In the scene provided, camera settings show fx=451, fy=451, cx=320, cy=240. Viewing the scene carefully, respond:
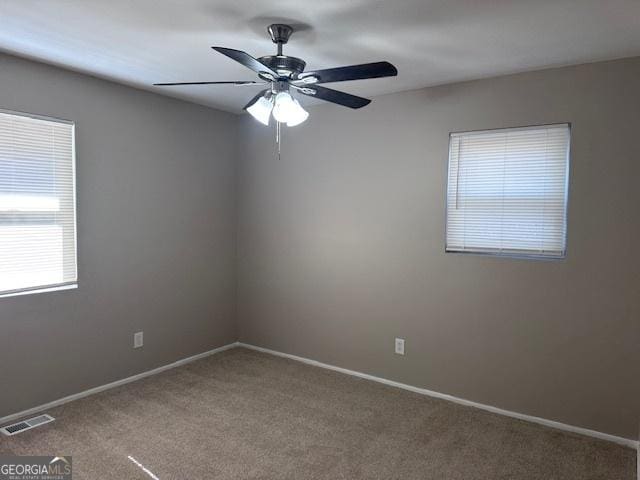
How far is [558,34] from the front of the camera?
2.38 metres

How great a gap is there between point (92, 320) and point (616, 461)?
11.8 ft

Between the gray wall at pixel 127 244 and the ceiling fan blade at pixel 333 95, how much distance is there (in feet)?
5.95

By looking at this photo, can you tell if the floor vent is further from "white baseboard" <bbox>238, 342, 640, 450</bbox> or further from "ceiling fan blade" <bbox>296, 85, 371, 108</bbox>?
"ceiling fan blade" <bbox>296, 85, 371, 108</bbox>

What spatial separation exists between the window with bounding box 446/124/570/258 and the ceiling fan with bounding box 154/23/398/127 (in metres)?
1.20

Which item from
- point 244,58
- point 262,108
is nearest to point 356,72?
point 244,58

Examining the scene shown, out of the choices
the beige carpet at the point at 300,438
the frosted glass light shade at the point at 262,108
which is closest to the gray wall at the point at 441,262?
the beige carpet at the point at 300,438

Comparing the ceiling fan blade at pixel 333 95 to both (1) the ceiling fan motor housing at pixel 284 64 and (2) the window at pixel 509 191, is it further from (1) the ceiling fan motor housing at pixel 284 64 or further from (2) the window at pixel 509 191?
(2) the window at pixel 509 191

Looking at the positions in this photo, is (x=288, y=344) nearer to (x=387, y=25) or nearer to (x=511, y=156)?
(x=511, y=156)

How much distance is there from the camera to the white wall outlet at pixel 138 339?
3.70 meters

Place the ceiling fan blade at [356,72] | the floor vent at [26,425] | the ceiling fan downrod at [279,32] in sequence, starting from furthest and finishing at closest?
the floor vent at [26,425]
the ceiling fan downrod at [279,32]
the ceiling fan blade at [356,72]

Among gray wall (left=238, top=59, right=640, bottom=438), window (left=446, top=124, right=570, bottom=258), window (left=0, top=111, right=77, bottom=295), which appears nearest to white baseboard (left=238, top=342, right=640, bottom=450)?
gray wall (left=238, top=59, right=640, bottom=438)

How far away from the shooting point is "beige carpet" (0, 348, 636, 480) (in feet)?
8.17

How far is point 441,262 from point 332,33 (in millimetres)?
1838

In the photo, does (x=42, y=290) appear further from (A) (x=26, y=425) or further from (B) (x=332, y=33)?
(B) (x=332, y=33)
